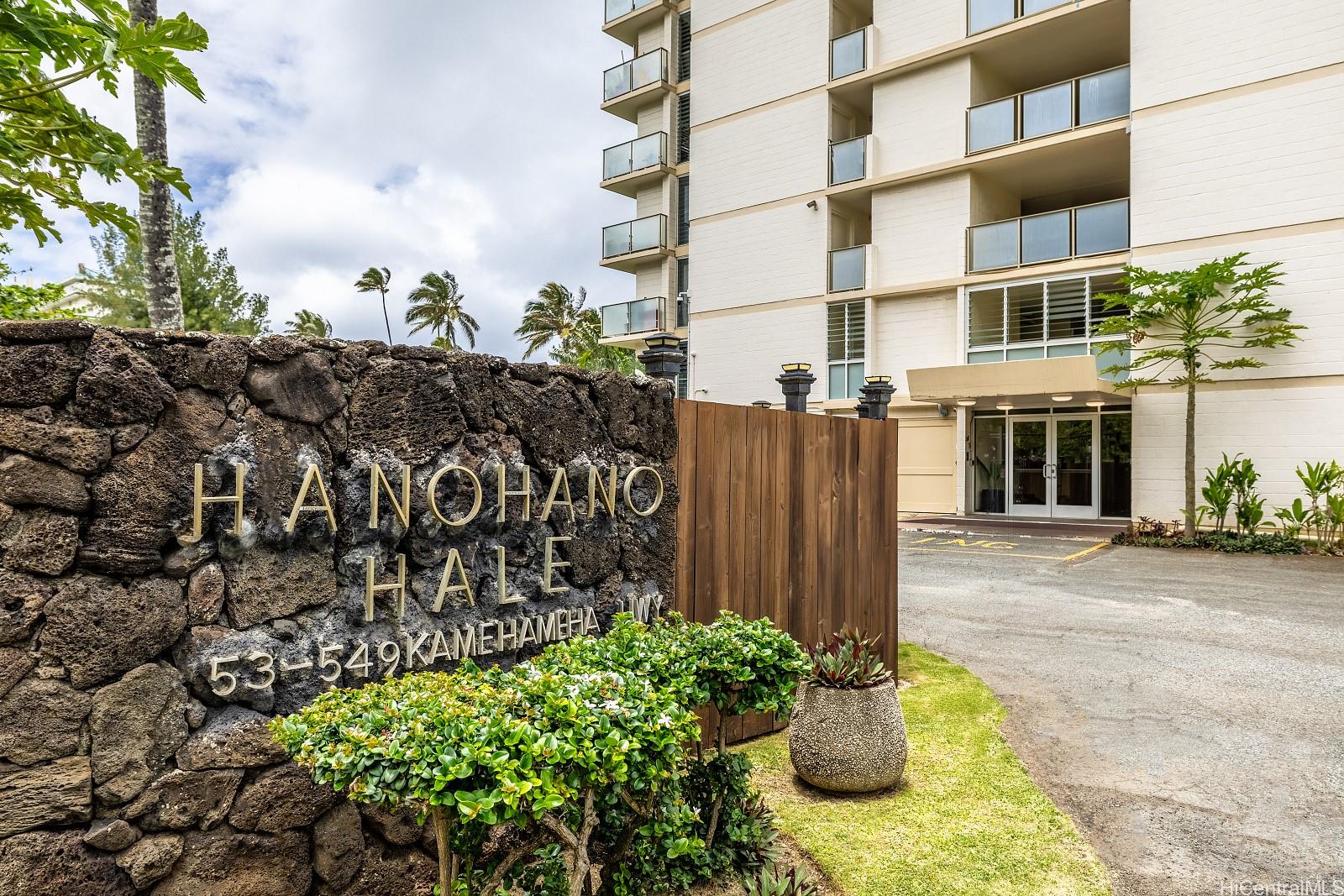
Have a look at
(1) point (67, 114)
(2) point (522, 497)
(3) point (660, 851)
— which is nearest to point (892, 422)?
(2) point (522, 497)

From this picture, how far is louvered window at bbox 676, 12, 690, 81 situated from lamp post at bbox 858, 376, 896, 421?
65.7ft

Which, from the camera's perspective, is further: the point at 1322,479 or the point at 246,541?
the point at 1322,479

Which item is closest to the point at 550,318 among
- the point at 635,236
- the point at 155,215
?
the point at 635,236

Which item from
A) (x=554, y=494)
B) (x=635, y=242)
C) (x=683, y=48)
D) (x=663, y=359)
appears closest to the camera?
(x=554, y=494)

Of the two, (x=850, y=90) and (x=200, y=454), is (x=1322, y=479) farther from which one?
(x=200, y=454)

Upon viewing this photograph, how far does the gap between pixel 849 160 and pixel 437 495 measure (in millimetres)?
17650

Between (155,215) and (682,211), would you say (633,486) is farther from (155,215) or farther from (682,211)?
(682,211)

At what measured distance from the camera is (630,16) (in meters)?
23.3

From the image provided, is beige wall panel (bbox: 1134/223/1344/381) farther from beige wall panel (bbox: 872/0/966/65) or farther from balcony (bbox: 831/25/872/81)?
balcony (bbox: 831/25/872/81)

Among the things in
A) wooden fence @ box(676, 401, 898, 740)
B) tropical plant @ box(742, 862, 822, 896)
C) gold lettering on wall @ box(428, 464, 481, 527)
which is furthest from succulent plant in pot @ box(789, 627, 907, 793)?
gold lettering on wall @ box(428, 464, 481, 527)

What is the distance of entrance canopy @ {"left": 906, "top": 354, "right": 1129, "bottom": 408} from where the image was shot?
14414mm

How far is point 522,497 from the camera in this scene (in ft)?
10.8

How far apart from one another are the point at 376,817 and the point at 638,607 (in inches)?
58.1

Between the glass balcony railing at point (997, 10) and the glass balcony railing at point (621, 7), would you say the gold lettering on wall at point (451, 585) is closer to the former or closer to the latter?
the glass balcony railing at point (997, 10)
